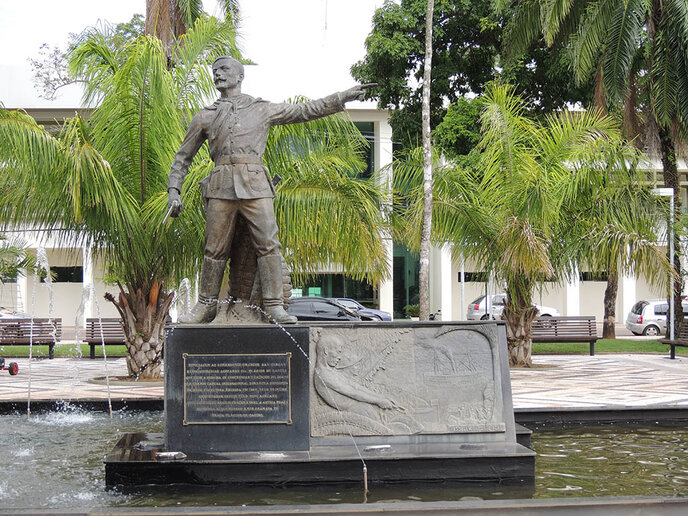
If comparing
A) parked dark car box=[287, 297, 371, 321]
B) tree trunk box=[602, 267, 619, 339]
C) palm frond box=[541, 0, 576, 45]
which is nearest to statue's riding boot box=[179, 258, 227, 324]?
palm frond box=[541, 0, 576, 45]

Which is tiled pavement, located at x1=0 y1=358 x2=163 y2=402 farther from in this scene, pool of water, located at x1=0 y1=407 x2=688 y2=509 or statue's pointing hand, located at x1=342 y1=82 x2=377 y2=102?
statue's pointing hand, located at x1=342 y1=82 x2=377 y2=102

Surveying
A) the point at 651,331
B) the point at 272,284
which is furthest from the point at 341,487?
the point at 651,331

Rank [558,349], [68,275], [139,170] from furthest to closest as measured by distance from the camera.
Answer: [68,275] → [558,349] → [139,170]

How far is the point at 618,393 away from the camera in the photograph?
11281mm

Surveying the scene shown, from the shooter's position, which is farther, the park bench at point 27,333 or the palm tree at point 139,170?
the park bench at point 27,333

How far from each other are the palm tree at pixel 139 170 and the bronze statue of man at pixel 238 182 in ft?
16.3

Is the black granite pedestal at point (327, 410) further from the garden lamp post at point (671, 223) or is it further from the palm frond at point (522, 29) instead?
the palm frond at point (522, 29)

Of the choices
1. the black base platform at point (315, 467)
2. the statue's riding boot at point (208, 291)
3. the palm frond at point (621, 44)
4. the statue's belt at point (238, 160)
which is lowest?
the black base platform at point (315, 467)

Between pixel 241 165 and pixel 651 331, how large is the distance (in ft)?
82.9

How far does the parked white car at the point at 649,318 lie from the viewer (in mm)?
28219

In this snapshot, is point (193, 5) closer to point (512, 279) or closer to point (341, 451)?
point (512, 279)

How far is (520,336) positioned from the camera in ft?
52.7

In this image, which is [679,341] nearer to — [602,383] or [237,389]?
[602,383]

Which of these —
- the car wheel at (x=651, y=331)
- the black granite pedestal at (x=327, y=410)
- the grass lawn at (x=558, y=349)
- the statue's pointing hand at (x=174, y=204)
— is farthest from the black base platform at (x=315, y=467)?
the car wheel at (x=651, y=331)
